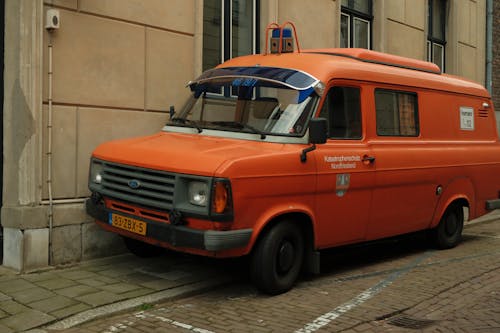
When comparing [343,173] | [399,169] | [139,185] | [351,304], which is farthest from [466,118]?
[139,185]

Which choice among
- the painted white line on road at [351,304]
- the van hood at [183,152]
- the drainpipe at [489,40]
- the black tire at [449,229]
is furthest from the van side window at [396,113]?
the drainpipe at [489,40]

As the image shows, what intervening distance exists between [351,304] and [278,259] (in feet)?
2.59

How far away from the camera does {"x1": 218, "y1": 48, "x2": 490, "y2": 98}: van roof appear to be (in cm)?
648

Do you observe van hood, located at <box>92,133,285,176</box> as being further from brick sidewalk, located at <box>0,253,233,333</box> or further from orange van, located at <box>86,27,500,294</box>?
brick sidewalk, located at <box>0,253,233,333</box>

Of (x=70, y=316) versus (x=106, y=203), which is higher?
(x=106, y=203)

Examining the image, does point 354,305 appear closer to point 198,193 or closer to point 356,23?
point 198,193

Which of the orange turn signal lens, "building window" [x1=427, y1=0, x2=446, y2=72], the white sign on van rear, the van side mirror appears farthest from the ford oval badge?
"building window" [x1=427, y1=0, x2=446, y2=72]

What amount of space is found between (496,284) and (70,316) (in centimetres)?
434

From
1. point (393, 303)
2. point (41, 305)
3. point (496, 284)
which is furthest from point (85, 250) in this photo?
point (496, 284)

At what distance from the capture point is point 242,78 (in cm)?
657

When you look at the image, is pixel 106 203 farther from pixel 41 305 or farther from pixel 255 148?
pixel 255 148

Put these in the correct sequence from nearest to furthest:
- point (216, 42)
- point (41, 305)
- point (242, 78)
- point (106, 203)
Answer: point (41, 305)
point (106, 203)
point (242, 78)
point (216, 42)

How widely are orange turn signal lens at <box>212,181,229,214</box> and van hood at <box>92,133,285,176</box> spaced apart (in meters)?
0.12

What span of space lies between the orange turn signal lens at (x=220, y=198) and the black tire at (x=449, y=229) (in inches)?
164
